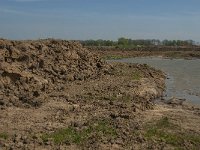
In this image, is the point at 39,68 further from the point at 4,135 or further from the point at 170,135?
the point at 170,135

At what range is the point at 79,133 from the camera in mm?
12117

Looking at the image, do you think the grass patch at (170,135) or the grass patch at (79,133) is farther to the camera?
the grass patch at (170,135)

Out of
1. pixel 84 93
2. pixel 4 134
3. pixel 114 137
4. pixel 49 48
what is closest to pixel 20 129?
pixel 4 134

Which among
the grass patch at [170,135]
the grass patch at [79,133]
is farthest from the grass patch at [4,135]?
the grass patch at [170,135]

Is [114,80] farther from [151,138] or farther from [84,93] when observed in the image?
[151,138]

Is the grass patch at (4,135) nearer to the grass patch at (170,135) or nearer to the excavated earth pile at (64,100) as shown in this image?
the excavated earth pile at (64,100)

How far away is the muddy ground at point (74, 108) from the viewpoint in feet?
38.4

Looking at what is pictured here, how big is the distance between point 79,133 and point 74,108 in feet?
10.7

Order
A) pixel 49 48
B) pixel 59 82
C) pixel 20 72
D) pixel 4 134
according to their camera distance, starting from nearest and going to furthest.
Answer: pixel 4 134 → pixel 20 72 → pixel 59 82 → pixel 49 48

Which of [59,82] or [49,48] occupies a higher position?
[49,48]

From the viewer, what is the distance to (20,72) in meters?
17.2

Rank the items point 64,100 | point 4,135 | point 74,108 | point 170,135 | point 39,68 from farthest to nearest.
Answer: point 39,68 → point 64,100 → point 74,108 → point 170,135 → point 4,135

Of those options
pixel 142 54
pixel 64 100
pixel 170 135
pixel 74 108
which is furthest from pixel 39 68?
pixel 142 54

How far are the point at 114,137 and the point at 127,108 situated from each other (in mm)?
3891
